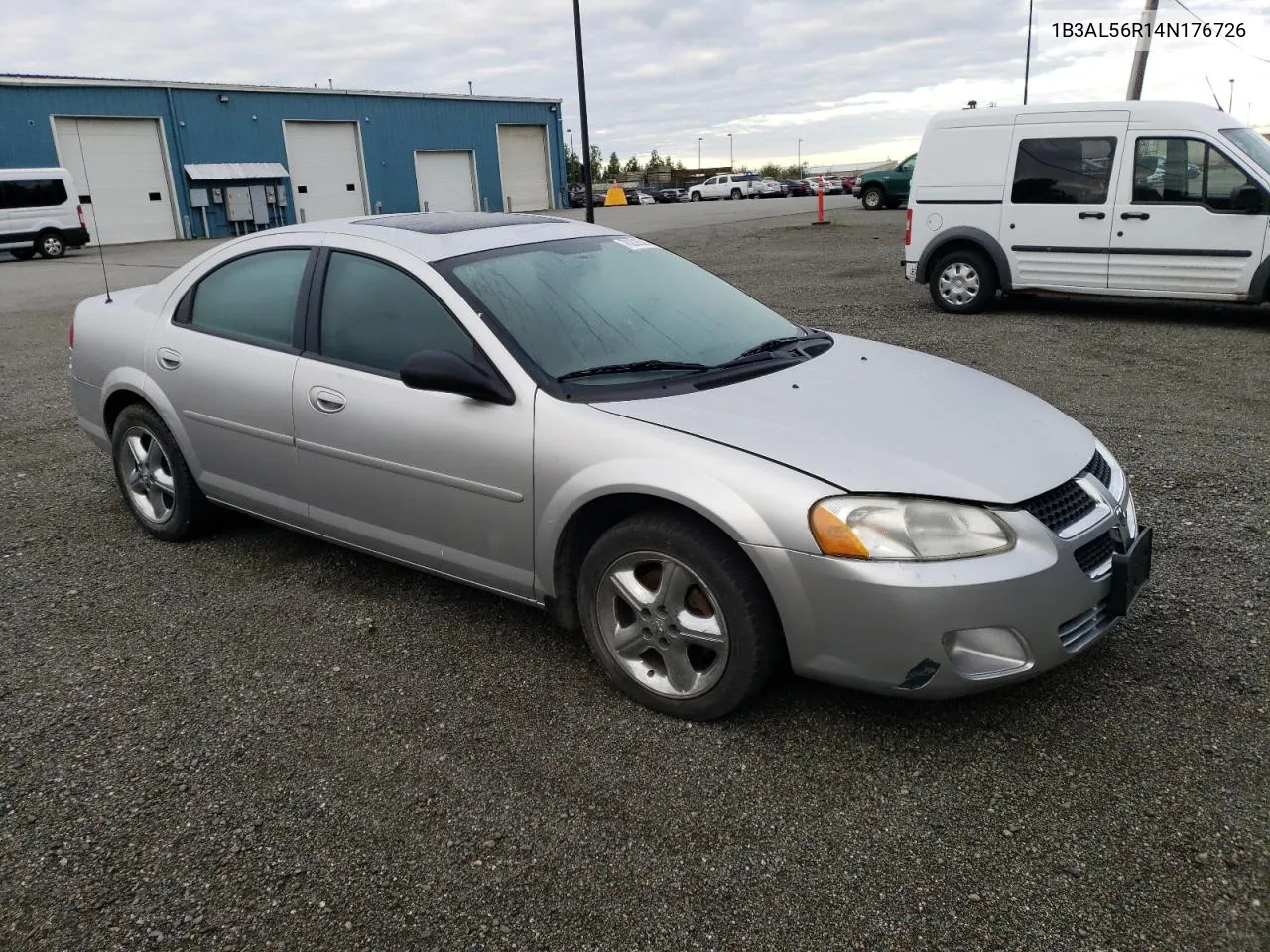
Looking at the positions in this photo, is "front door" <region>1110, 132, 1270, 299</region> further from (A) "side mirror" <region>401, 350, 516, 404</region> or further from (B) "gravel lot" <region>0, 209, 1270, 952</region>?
(A) "side mirror" <region>401, 350, 516, 404</region>

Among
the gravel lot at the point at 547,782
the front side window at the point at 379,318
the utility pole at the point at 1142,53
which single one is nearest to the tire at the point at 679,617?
the gravel lot at the point at 547,782

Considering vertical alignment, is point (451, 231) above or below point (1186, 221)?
above

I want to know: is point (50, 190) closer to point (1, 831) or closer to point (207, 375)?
point (207, 375)

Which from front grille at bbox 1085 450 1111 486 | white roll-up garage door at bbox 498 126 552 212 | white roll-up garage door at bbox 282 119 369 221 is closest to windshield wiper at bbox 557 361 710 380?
front grille at bbox 1085 450 1111 486

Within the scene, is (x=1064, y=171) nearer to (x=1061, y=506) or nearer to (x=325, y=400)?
(x=1061, y=506)

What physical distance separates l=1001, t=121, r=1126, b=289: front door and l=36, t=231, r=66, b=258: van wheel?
2400 centimetres

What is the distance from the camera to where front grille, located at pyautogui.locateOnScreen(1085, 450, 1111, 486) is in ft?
10.4

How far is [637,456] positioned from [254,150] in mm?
36569

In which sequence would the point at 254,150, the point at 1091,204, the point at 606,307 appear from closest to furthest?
the point at 606,307, the point at 1091,204, the point at 254,150

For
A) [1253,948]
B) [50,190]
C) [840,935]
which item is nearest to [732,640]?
[840,935]

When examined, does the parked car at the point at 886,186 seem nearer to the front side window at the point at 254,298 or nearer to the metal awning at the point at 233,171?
the metal awning at the point at 233,171

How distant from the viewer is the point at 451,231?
3.89 m

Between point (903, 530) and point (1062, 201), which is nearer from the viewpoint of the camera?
point (903, 530)

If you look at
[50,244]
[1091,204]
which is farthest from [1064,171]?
[50,244]
